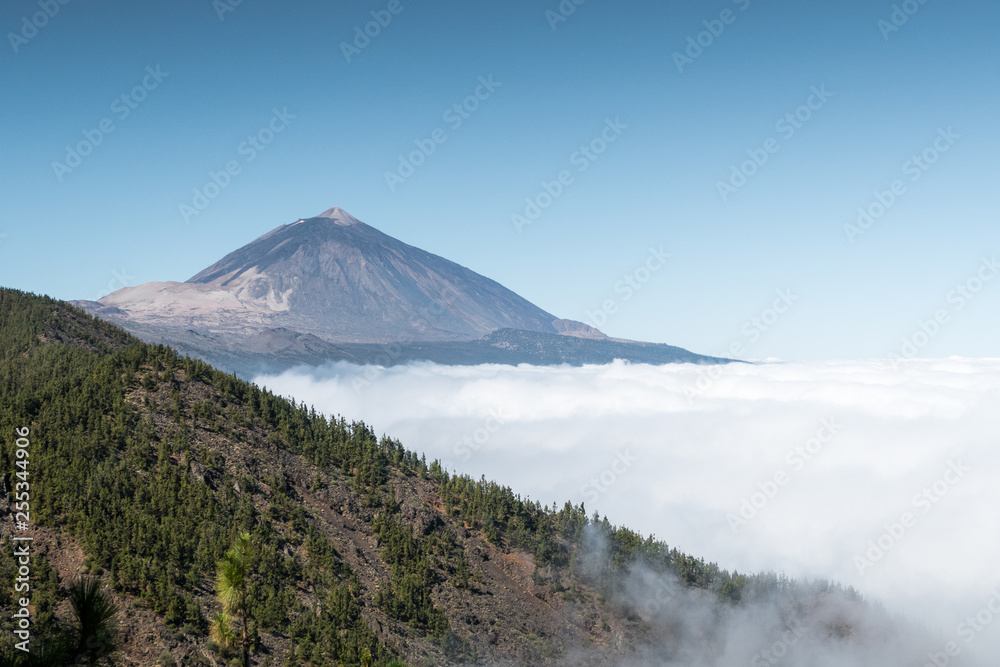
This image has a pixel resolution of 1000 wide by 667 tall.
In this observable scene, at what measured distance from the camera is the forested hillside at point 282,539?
61.7 metres

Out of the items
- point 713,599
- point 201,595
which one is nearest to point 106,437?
point 201,595

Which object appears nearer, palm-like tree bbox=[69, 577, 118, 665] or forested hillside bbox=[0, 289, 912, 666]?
palm-like tree bbox=[69, 577, 118, 665]

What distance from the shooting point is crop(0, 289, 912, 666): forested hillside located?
61.7m

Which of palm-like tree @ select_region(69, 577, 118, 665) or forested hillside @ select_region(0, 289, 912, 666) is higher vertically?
palm-like tree @ select_region(69, 577, 118, 665)

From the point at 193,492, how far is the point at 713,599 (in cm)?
9186

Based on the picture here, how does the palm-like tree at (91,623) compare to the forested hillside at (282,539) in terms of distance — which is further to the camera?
the forested hillside at (282,539)

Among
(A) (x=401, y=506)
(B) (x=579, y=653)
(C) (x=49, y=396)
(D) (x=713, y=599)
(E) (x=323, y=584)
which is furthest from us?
(D) (x=713, y=599)

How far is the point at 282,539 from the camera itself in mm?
79562

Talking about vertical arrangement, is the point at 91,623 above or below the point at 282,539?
above

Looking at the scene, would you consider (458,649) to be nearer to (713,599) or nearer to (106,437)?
(106,437)

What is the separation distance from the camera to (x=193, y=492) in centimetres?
7675

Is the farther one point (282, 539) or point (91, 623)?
point (282, 539)

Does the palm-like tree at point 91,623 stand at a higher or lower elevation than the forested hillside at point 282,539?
higher

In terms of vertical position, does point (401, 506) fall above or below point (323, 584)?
above
